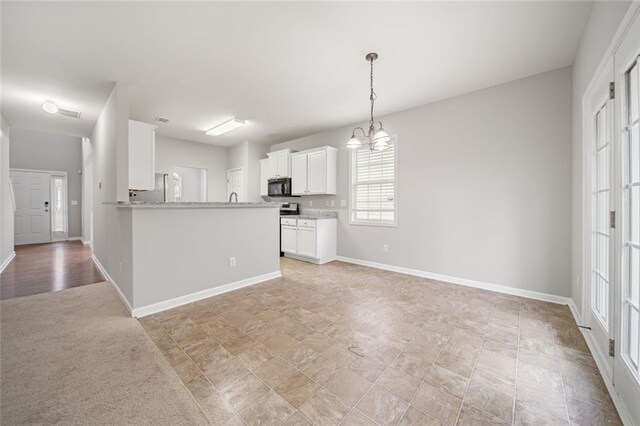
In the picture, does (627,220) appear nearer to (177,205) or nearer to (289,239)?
(177,205)

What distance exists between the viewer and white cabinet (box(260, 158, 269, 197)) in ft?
20.8

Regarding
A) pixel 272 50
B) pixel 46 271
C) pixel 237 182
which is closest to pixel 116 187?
pixel 272 50

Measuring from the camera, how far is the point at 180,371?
1.74m

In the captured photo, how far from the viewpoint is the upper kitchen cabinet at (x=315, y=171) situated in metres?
5.04

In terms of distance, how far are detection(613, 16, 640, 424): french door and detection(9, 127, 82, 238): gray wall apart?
1116 cm

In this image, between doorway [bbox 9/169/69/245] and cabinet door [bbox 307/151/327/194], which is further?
doorway [bbox 9/169/69/245]

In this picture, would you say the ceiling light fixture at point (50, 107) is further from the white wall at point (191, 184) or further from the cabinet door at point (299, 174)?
the cabinet door at point (299, 174)

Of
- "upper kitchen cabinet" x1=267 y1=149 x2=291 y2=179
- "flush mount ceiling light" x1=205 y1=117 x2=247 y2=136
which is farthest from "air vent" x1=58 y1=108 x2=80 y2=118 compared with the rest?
"upper kitchen cabinet" x1=267 y1=149 x2=291 y2=179

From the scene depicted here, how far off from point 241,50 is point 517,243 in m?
3.92

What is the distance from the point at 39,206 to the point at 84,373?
330 inches

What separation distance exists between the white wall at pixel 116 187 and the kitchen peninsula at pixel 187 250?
32mm

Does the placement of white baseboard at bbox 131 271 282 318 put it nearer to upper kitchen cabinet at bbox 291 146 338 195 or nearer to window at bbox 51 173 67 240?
upper kitchen cabinet at bbox 291 146 338 195

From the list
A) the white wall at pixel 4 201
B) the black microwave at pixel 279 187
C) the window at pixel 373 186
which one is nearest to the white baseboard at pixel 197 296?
the window at pixel 373 186

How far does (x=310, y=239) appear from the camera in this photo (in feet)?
16.0
